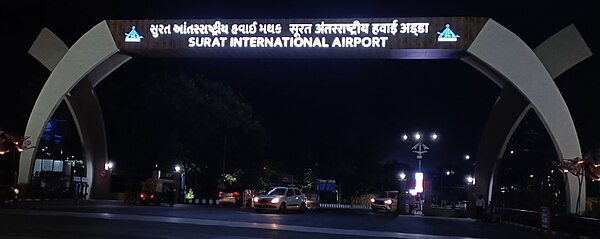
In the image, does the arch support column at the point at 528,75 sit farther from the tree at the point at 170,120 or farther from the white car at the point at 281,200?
the tree at the point at 170,120

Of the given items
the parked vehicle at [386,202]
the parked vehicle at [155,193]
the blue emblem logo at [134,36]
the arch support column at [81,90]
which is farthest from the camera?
the parked vehicle at [386,202]

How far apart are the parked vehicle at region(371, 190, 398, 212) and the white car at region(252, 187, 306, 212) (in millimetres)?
7840

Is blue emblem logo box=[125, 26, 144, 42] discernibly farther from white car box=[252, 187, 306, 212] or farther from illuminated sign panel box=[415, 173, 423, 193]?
illuminated sign panel box=[415, 173, 423, 193]

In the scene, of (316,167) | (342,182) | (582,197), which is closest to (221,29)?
(582,197)

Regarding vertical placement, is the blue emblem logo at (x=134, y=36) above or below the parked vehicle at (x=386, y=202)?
above

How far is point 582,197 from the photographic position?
27.5m

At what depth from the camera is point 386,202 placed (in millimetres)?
41531

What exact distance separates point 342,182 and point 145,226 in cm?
6425

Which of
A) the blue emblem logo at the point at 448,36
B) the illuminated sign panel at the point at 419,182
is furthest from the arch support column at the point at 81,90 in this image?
the illuminated sign panel at the point at 419,182

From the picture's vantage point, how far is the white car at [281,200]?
32938 millimetres

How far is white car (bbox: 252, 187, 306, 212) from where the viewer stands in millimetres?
32938

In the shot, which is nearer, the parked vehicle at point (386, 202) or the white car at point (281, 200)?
the white car at point (281, 200)

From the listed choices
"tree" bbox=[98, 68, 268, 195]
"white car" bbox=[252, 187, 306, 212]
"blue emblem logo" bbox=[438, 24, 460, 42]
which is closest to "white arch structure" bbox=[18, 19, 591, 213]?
"blue emblem logo" bbox=[438, 24, 460, 42]

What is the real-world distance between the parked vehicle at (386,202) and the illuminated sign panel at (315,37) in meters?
15.6
